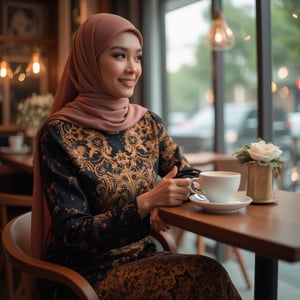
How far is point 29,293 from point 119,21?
37.0 inches

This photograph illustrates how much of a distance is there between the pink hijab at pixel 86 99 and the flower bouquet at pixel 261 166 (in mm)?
481

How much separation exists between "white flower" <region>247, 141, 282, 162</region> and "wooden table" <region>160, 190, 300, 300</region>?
133 mm

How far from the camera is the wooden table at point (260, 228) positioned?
0.88 meters

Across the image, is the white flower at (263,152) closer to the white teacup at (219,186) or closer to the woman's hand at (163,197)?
the white teacup at (219,186)

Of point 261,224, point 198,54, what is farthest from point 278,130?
point 261,224

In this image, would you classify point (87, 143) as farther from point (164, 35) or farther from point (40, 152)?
point (164, 35)

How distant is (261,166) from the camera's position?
126 cm

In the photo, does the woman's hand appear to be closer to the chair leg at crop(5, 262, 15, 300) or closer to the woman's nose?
the woman's nose

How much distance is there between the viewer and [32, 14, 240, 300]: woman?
1.24m

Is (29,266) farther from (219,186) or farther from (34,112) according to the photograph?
(34,112)

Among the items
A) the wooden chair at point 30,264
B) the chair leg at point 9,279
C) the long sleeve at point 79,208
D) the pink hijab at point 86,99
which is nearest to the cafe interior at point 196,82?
the chair leg at point 9,279

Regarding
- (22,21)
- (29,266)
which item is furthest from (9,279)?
(22,21)

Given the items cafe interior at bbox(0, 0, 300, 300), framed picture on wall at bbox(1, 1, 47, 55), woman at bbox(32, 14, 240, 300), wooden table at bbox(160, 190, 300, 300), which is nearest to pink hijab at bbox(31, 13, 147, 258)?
woman at bbox(32, 14, 240, 300)

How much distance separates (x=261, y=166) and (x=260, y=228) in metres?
0.32
